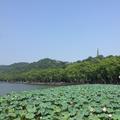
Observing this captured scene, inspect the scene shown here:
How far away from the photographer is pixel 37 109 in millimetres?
10828

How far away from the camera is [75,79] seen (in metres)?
148

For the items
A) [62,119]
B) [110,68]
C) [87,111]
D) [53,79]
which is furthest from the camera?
[53,79]

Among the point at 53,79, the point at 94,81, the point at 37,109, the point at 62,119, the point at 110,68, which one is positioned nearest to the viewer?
the point at 62,119

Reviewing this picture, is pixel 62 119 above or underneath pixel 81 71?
underneath

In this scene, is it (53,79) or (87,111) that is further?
(53,79)

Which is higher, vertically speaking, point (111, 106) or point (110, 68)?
point (110, 68)

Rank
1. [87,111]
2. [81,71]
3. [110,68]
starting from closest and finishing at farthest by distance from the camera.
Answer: [87,111] → [110,68] → [81,71]

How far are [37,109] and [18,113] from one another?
0.62 meters

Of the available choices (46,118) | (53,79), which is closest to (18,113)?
(46,118)

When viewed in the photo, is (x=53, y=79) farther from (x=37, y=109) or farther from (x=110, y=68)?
(x=37, y=109)

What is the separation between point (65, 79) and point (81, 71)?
25.7 meters

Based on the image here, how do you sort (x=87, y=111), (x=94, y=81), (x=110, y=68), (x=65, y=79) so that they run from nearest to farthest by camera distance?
(x=87, y=111)
(x=110, y=68)
(x=94, y=81)
(x=65, y=79)

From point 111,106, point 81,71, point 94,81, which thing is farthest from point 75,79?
point 111,106

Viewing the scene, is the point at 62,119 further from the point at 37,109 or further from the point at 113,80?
the point at 113,80
